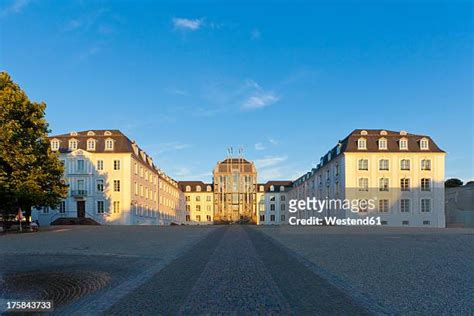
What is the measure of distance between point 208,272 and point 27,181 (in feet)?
73.6

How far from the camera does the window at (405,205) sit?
55.9 meters

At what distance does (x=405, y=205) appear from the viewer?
56.2m

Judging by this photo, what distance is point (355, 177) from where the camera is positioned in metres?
56.2

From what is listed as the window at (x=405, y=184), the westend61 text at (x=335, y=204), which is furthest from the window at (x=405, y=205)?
the westend61 text at (x=335, y=204)

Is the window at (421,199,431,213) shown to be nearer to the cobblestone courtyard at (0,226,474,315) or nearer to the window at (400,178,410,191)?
the window at (400,178,410,191)

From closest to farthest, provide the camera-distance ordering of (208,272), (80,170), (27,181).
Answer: (208,272) → (27,181) → (80,170)

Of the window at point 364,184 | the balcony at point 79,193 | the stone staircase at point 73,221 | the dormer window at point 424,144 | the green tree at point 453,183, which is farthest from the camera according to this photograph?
the green tree at point 453,183

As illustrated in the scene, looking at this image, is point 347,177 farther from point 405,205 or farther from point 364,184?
point 405,205

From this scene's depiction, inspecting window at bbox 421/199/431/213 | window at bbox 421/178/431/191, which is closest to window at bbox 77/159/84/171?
window at bbox 421/199/431/213

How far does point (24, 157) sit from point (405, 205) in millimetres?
46337

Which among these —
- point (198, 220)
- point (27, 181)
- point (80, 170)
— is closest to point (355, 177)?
point (80, 170)

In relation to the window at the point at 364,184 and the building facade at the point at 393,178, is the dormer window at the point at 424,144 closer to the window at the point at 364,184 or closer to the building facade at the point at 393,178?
the building facade at the point at 393,178

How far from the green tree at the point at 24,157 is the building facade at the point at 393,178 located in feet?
123

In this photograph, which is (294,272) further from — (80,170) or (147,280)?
(80,170)
